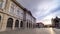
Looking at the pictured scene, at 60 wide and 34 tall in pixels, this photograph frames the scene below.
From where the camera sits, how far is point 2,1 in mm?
12766

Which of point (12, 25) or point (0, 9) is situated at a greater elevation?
point (0, 9)

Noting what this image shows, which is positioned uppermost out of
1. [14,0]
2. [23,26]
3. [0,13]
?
[14,0]

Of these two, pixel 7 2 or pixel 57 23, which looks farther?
pixel 57 23

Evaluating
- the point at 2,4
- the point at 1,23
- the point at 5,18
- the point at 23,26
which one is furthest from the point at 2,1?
the point at 23,26

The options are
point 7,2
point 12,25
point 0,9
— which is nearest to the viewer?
point 0,9

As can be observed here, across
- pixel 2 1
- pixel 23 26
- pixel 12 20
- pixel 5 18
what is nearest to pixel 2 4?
pixel 2 1

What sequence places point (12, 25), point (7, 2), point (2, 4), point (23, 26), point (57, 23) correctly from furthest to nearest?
point (57, 23)
point (23, 26)
point (12, 25)
point (7, 2)
point (2, 4)

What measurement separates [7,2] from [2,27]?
17.2 feet

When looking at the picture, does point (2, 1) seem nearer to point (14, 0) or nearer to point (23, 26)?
point (14, 0)

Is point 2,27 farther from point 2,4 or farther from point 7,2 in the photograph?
point 7,2

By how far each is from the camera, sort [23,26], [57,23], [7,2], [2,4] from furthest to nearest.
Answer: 1. [57,23]
2. [23,26]
3. [7,2]
4. [2,4]

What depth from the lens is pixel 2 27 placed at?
1210 cm

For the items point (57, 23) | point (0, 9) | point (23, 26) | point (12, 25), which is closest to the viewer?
point (0, 9)

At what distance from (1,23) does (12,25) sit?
3.96 meters
